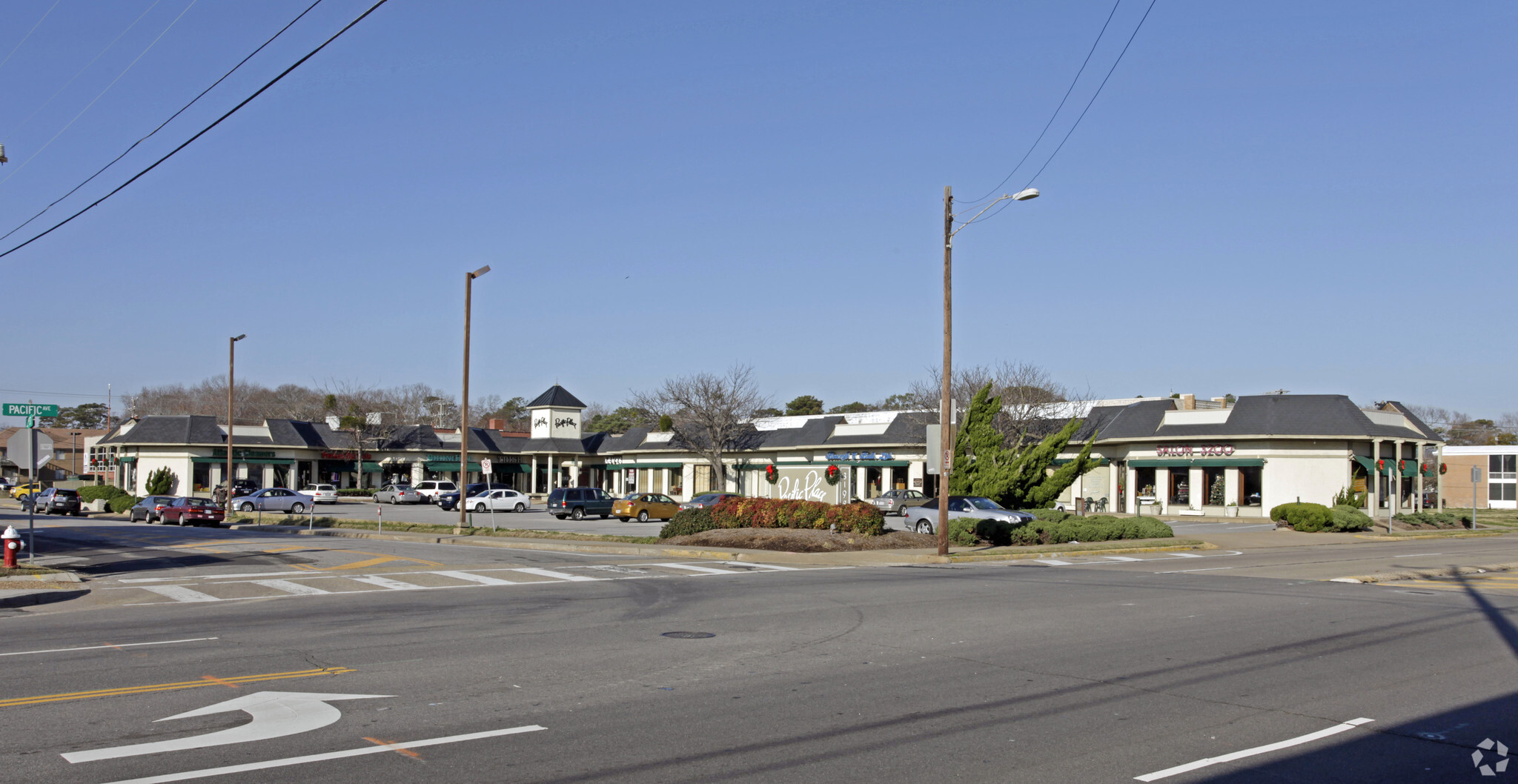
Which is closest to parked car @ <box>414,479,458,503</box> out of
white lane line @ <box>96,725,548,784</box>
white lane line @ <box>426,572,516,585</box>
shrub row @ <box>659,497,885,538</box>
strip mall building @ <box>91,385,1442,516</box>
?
strip mall building @ <box>91,385,1442,516</box>

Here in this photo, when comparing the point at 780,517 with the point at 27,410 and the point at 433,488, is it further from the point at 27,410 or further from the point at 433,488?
the point at 433,488

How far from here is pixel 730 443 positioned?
68.9 meters

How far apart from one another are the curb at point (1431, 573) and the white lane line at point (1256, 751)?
47.1 feet

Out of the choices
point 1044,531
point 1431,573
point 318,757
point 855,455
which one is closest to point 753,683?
point 318,757

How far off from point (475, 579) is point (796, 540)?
34.4 feet

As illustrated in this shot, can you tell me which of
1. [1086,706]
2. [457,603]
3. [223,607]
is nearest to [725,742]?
[1086,706]

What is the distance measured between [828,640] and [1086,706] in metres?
3.70

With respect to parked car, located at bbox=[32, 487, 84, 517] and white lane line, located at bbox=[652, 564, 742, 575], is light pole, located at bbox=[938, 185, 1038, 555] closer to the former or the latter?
white lane line, located at bbox=[652, 564, 742, 575]

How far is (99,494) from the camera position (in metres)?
57.7

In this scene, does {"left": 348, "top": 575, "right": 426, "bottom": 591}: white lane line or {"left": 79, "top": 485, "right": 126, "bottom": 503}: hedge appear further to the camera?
{"left": 79, "top": 485, "right": 126, "bottom": 503}: hedge

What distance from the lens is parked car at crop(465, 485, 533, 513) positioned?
184ft

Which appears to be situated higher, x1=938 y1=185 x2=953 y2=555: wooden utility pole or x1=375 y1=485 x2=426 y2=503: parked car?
x1=938 y1=185 x2=953 y2=555: wooden utility pole

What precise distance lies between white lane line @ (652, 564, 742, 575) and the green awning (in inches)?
1495

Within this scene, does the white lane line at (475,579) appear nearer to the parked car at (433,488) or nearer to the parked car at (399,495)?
the parked car at (433,488)
